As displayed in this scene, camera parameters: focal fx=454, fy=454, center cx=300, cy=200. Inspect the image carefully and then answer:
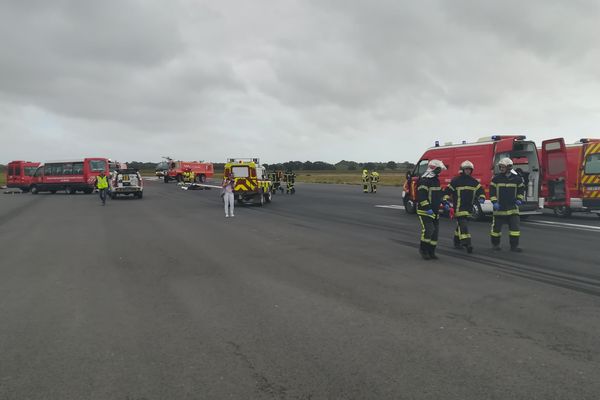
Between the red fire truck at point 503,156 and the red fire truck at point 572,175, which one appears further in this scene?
the red fire truck at point 572,175

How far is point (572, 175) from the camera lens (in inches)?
606

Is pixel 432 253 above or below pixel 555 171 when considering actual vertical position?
below

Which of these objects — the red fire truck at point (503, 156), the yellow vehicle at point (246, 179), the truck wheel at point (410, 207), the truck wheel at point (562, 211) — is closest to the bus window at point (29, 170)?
the yellow vehicle at point (246, 179)

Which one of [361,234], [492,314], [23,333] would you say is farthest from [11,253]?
[492,314]

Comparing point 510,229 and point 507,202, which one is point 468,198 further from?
point 510,229

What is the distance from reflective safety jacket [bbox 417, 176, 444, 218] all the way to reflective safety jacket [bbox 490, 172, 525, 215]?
1507 millimetres

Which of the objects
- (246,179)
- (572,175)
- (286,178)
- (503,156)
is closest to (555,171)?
(572,175)

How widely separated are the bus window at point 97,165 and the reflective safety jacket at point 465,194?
1222 inches

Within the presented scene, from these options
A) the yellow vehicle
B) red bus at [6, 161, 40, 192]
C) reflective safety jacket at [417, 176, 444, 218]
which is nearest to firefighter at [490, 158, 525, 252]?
reflective safety jacket at [417, 176, 444, 218]

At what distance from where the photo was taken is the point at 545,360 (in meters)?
3.85

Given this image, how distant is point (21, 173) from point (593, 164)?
4189 cm

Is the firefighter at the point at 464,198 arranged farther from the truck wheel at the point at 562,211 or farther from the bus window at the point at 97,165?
the bus window at the point at 97,165

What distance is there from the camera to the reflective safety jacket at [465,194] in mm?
9125

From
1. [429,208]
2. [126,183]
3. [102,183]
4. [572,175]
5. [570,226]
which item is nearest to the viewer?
[429,208]
